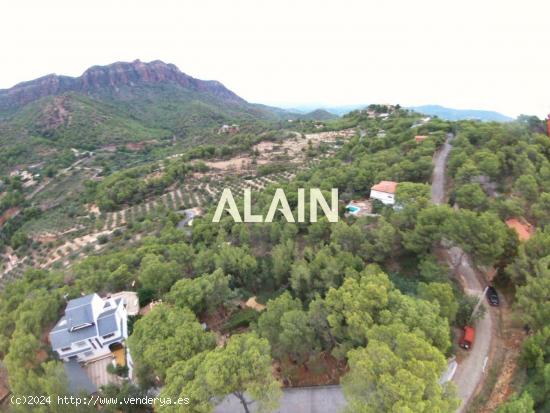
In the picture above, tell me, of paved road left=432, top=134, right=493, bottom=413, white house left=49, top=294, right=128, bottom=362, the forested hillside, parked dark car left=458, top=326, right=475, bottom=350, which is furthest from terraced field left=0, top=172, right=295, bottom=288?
parked dark car left=458, top=326, right=475, bottom=350

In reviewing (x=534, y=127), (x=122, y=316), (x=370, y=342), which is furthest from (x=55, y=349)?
(x=534, y=127)

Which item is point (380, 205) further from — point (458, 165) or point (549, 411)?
point (549, 411)

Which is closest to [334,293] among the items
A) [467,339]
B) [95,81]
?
[467,339]

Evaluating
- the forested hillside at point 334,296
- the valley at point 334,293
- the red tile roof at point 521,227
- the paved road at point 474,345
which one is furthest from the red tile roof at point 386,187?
the red tile roof at point 521,227

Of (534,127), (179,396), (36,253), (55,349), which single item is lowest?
(36,253)

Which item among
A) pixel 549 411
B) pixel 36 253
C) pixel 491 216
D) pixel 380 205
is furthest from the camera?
pixel 36 253

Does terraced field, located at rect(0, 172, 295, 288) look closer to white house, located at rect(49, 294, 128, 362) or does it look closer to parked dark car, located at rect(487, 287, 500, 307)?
white house, located at rect(49, 294, 128, 362)
